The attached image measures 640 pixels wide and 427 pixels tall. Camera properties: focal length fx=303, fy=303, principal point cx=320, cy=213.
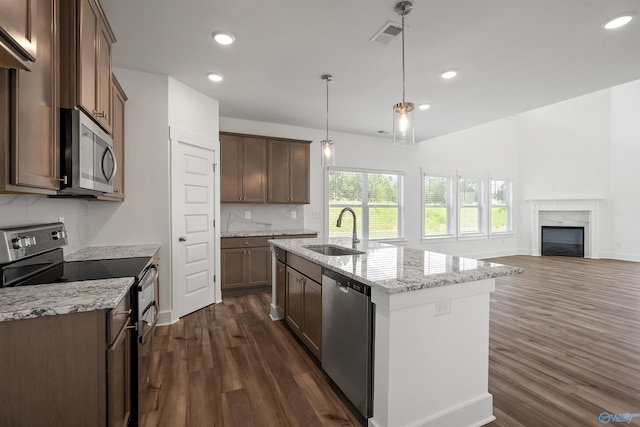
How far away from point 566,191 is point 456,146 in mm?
3468

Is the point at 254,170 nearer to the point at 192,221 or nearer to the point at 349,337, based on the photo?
the point at 192,221

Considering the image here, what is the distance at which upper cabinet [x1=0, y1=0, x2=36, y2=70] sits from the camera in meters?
0.98

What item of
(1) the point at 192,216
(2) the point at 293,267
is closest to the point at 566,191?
(2) the point at 293,267

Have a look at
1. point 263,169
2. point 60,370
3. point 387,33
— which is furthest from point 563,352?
point 263,169

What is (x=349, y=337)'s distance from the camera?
73.3 inches

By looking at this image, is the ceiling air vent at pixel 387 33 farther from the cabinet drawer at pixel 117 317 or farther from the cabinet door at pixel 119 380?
the cabinet door at pixel 119 380

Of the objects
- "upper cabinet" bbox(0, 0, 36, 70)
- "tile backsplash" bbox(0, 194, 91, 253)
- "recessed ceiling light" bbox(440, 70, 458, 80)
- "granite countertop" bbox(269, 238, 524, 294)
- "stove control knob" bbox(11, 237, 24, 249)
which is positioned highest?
"recessed ceiling light" bbox(440, 70, 458, 80)

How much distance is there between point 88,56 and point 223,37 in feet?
3.85

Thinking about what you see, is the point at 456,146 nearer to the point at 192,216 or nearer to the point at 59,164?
the point at 192,216

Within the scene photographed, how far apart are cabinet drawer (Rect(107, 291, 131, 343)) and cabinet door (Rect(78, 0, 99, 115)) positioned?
107 centimetres

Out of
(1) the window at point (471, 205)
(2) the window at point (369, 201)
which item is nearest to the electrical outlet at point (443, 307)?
Result: (2) the window at point (369, 201)

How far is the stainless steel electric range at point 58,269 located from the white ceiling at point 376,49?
5.58ft

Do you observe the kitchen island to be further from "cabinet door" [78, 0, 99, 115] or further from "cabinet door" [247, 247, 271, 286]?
"cabinet door" [247, 247, 271, 286]

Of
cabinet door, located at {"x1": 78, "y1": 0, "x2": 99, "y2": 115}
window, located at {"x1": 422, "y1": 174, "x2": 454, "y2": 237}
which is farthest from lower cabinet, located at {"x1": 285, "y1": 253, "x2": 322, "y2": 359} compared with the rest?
window, located at {"x1": 422, "y1": 174, "x2": 454, "y2": 237}
